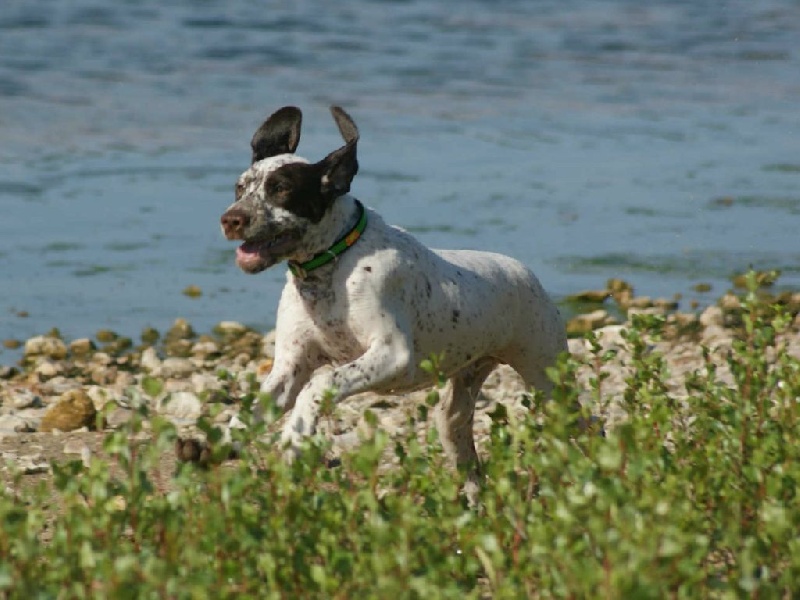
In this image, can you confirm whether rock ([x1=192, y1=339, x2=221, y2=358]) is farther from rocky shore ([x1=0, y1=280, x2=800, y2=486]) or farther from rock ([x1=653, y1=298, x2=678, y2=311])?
rock ([x1=653, y1=298, x2=678, y2=311])

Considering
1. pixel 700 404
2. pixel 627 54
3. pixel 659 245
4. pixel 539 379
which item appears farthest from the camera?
pixel 627 54

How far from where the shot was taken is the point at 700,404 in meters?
6.52

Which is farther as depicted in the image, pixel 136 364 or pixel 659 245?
pixel 659 245

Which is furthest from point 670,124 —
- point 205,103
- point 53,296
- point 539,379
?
point 539,379

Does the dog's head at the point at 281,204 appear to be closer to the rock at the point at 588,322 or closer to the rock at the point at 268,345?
the rock at the point at 268,345

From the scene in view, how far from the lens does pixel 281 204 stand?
268 inches

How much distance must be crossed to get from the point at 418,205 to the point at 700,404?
793 centimetres

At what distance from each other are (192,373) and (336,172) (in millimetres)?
3949

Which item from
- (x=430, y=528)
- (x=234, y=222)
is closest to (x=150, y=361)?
(x=234, y=222)

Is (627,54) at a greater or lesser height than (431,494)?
lesser

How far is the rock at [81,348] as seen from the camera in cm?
1097

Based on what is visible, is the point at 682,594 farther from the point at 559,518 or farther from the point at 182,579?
the point at 182,579

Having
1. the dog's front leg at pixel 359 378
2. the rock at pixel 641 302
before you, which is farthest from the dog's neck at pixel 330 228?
the rock at pixel 641 302

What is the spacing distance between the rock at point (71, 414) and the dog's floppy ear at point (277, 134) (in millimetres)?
2195
